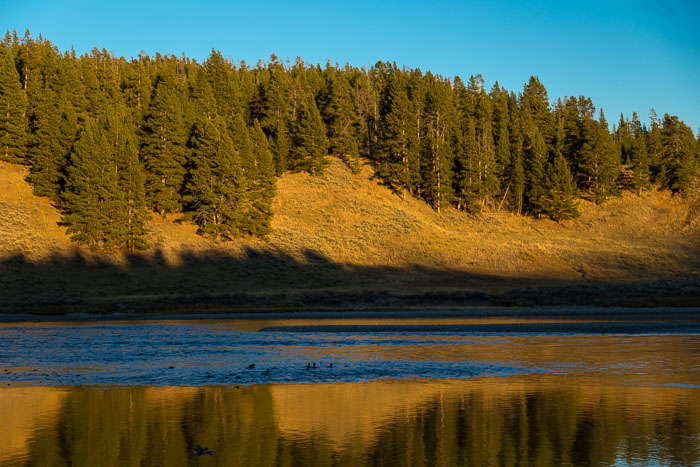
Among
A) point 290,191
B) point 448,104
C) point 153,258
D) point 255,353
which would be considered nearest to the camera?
point 255,353

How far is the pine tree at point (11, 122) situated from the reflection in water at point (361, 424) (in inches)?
2809

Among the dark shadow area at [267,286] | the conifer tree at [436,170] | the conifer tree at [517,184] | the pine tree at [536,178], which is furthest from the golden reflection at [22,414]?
the conifer tree at [517,184]

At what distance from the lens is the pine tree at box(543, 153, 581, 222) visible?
97625 millimetres

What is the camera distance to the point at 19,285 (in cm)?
5797

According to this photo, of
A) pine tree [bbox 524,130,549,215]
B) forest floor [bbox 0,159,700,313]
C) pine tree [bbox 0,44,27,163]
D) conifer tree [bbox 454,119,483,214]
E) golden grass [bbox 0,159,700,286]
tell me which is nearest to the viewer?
forest floor [bbox 0,159,700,313]

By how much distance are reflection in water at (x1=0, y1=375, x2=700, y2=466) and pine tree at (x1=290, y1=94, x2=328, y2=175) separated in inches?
3179

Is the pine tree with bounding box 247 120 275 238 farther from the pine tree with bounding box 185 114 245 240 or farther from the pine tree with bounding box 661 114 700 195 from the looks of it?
the pine tree with bounding box 661 114 700 195

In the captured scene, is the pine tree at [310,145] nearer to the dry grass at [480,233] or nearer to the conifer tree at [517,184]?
the dry grass at [480,233]

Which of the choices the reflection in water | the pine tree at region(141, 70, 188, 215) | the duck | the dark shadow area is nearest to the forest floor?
the dark shadow area

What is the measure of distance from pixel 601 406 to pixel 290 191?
8035cm

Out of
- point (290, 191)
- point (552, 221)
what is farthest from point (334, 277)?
point (552, 221)

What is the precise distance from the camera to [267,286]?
6606cm

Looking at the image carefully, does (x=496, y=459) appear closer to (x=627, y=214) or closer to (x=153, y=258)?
(x=153, y=258)

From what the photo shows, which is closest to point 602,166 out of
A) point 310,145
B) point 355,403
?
point 310,145
